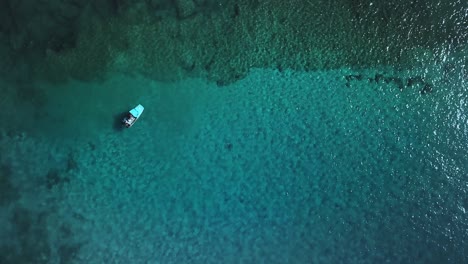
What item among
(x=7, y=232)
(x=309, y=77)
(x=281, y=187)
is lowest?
(x=7, y=232)

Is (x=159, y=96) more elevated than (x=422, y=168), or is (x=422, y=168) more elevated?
(x=159, y=96)

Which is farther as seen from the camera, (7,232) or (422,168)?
(422,168)

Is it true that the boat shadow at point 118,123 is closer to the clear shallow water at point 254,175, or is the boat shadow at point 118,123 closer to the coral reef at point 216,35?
the clear shallow water at point 254,175

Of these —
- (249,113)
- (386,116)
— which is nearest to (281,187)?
(249,113)

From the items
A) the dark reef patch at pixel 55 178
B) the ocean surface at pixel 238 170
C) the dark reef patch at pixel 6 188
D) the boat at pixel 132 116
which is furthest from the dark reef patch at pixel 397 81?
the dark reef patch at pixel 6 188

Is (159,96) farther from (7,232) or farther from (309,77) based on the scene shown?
(7,232)

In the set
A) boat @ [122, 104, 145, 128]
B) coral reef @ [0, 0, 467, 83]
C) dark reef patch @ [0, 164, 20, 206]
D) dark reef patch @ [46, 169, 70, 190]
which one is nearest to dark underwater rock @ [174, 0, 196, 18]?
coral reef @ [0, 0, 467, 83]

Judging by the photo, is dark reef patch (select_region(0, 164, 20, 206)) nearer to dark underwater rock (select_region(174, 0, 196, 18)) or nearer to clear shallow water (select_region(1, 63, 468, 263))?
clear shallow water (select_region(1, 63, 468, 263))

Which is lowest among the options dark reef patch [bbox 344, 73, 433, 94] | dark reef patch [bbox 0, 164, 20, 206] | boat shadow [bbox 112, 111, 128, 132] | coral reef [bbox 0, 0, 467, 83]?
dark reef patch [bbox 0, 164, 20, 206]

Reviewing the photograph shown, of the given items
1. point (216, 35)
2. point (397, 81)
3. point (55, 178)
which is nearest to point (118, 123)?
point (55, 178)
